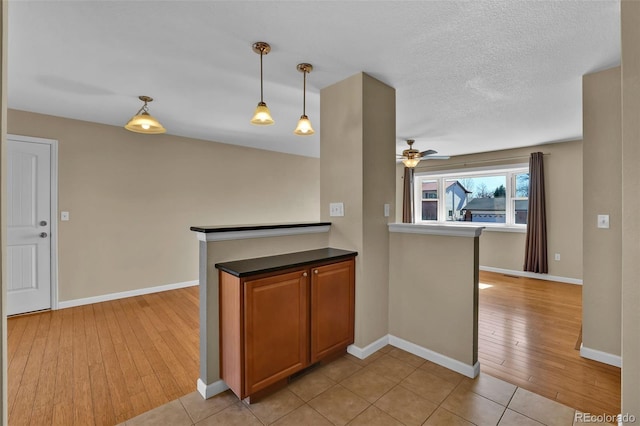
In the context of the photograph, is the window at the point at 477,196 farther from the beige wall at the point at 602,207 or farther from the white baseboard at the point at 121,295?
the white baseboard at the point at 121,295

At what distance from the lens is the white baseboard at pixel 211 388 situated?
6.47 ft

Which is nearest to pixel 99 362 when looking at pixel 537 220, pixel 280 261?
pixel 280 261

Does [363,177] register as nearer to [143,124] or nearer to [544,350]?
[143,124]

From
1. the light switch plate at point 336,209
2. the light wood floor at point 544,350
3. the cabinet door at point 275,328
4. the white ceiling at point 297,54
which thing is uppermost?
the white ceiling at point 297,54

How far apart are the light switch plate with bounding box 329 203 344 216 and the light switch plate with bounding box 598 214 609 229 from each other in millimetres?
2125

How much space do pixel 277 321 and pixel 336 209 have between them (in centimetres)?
115

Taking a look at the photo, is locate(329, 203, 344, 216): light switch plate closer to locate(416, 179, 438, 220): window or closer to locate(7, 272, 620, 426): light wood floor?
locate(7, 272, 620, 426): light wood floor

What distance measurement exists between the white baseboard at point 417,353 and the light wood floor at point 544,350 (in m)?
0.20

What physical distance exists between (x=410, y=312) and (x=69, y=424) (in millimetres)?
2452

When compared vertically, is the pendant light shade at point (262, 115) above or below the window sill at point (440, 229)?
above

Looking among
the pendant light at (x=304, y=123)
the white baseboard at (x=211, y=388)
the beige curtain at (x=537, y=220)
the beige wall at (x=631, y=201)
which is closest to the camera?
the beige wall at (x=631, y=201)

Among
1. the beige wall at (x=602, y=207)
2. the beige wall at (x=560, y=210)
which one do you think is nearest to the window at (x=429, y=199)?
Result: the beige wall at (x=560, y=210)

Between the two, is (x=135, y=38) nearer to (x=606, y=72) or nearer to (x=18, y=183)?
(x=18, y=183)

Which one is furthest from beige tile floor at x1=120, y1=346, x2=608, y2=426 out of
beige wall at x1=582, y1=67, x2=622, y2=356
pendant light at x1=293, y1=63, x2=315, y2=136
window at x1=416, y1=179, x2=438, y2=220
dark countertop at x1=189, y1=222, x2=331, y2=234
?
window at x1=416, y1=179, x2=438, y2=220
